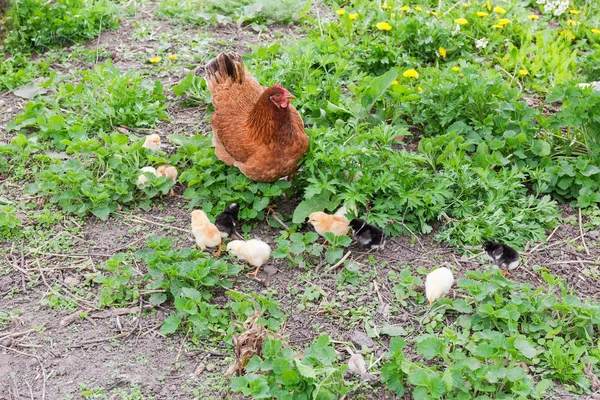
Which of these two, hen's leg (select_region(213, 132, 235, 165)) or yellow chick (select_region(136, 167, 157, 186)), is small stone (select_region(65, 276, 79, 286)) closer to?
yellow chick (select_region(136, 167, 157, 186))

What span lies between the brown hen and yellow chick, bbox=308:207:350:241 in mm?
491

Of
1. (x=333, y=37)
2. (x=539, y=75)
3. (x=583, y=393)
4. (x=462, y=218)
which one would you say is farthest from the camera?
(x=333, y=37)

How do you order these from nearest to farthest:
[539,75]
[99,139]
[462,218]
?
[462,218] → [99,139] → [539,75]

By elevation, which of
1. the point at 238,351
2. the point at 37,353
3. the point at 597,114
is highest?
the point at 597,114

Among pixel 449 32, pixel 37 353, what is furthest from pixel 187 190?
pixel 449 32

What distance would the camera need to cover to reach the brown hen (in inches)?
195

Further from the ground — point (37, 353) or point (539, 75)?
point (539, 75)

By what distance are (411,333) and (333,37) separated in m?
3.77

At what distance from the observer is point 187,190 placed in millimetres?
5234

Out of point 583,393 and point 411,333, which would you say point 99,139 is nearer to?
point 411,333

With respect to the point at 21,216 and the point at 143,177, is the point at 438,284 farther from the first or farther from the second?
the point at 21,216

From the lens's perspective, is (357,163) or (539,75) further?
(539,75)

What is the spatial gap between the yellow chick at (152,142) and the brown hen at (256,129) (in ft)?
1.89

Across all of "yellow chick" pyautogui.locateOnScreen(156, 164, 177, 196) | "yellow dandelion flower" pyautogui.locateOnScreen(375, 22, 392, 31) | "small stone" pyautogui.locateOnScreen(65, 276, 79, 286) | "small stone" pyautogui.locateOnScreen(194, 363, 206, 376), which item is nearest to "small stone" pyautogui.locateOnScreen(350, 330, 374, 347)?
"small stone" pyautogui.locateOnScreen(194, 363, 206, 376)
